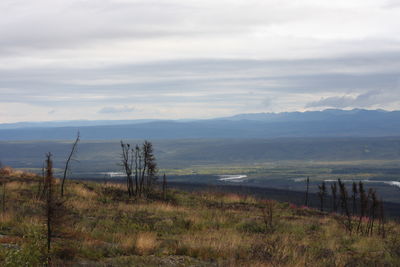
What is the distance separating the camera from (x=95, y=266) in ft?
30.0

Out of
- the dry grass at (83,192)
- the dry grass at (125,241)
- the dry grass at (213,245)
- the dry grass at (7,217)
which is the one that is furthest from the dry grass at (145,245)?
the dry grass at (83,192)

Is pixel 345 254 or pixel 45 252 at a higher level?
pixel 45 252

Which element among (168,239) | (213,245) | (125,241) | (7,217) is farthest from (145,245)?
(7,217)

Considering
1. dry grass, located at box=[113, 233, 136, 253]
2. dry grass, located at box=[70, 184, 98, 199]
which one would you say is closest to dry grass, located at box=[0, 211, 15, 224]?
dry grass, located at box=[113, 233, 136, 253]

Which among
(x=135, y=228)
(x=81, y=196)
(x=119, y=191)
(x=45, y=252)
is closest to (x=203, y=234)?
(x=135, y=228)

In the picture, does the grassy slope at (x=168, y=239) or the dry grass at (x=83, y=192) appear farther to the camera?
the dry grass at (x=83, y=192)

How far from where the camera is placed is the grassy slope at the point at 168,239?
988cm

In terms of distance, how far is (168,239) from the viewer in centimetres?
1299

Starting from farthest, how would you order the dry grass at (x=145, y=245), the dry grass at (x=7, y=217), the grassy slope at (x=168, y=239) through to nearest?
1. the dry grass at (x=7, y=217)
2. the dry grass at (x=145, y=245)
3. the grassy slope at (x=168, y=239)

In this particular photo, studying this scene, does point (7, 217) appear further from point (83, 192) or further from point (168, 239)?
point (83, 192)

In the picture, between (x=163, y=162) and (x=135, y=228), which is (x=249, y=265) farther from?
(x=163, y=162)

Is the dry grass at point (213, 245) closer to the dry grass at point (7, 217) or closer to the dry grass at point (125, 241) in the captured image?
the dry grass at point (125, 241)

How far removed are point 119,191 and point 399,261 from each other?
1762cm

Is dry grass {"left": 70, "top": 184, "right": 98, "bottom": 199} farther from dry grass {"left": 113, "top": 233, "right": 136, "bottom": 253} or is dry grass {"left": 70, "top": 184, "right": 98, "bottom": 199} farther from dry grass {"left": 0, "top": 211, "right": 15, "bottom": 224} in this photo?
dry grass {"left": 113, "top": 233, "right": 136, "bottom": 253}
